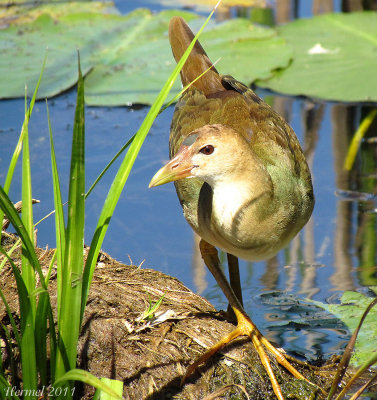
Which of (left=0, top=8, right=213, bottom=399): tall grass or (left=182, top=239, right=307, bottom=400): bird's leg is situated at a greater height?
(left=0, top=8, right=213, bottom=399): tall grass

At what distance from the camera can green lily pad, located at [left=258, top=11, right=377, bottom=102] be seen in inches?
198

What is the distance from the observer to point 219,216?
2.56 m

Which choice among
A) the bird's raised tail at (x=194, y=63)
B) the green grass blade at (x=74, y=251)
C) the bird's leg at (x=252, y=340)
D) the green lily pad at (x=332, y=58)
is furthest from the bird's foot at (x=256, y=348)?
the green lily pad at (x=332, y=58)

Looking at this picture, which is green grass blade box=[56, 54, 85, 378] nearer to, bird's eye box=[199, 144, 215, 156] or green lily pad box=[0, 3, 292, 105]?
bird's eye box=[199, 144, 215, 156]

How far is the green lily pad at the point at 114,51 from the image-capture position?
5137 millimetres

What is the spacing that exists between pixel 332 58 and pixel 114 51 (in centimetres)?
183

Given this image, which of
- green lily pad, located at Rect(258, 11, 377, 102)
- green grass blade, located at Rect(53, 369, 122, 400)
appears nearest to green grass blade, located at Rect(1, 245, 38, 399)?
green grass blade, located at Rect(53, 369, 122, 400)

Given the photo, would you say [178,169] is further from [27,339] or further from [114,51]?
[114,51]

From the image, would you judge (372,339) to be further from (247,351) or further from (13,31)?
(13,31)

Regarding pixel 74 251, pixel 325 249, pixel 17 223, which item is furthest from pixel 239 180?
pixel 325 249

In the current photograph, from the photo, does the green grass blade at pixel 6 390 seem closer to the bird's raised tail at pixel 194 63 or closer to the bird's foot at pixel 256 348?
the bird's foot at pixel 256 348

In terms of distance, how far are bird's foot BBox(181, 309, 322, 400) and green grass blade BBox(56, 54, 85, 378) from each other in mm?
572

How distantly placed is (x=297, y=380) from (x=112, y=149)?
8.34 feet

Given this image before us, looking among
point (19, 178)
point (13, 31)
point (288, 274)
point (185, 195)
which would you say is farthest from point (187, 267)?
point (13, 31)
